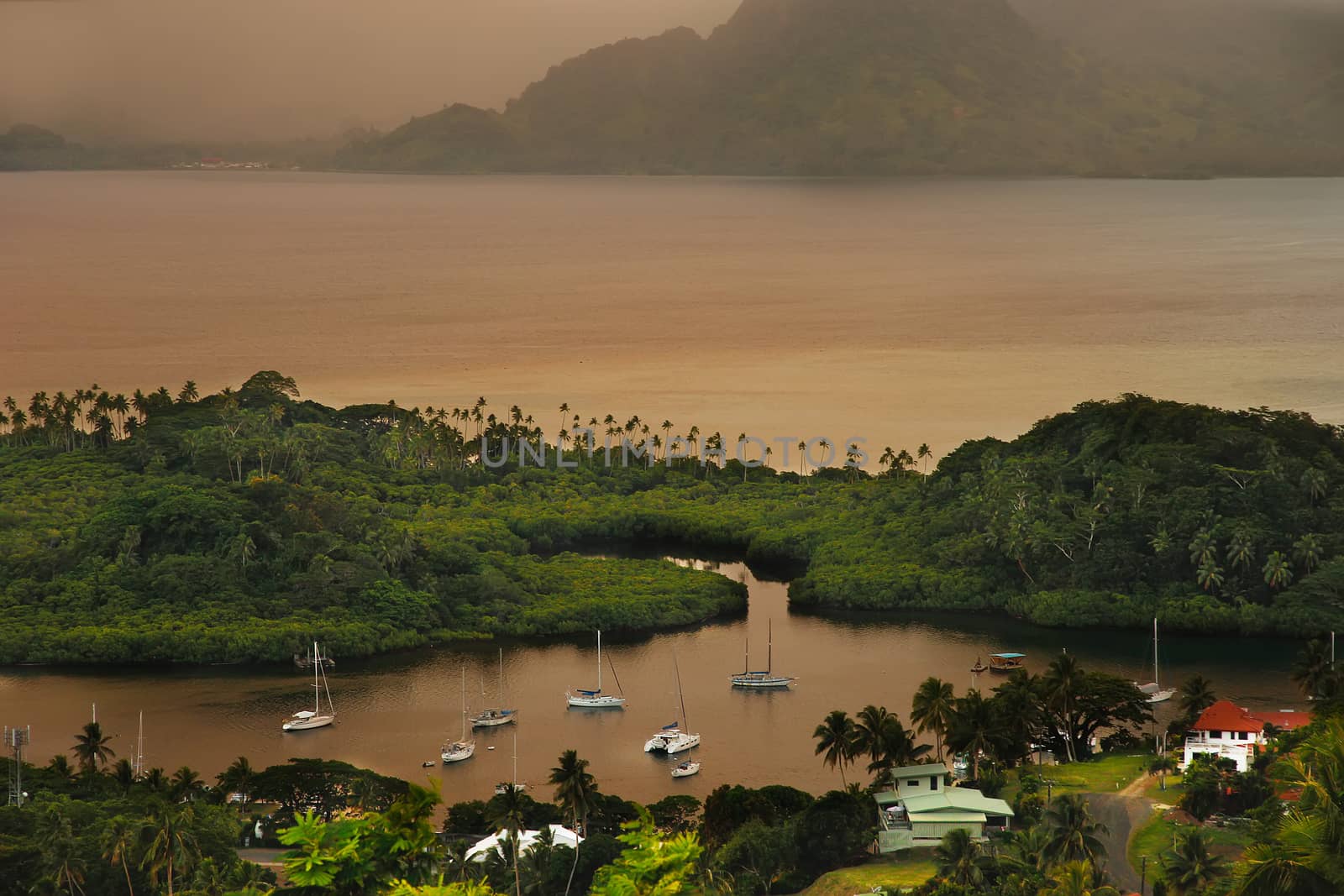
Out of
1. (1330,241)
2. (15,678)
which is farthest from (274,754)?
(1330,241)

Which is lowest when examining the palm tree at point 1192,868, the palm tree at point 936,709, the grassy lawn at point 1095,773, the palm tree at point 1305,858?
the grassy lawn at point 1095,773

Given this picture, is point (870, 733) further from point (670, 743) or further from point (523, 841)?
point (670, 743)

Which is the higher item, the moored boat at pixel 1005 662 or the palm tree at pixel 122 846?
the moored boat at pixel 1005 662

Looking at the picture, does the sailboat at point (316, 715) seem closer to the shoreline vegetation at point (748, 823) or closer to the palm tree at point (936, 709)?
the shoreline vegetation at point (748, 823)

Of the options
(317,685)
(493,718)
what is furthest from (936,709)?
(317,685)

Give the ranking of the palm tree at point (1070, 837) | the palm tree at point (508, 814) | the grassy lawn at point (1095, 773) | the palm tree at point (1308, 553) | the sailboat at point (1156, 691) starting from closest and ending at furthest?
the palm tree at point (1070, 837) → the palm tree at point (508, 814) → the grassy lawn at point (1095, 773) → the sailboat at point (1156, 691) → the palm tree at point (1308, 553)

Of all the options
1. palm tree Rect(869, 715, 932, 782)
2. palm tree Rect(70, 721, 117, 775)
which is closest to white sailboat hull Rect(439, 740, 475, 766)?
palm tree Rect(70, 721, 117, 775)

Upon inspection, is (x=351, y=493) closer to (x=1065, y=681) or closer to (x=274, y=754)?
(x=274, y=754)

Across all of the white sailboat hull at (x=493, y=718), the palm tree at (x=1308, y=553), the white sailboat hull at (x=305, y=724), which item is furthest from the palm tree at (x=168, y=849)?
the palm tree at (x=1308, y=553)
